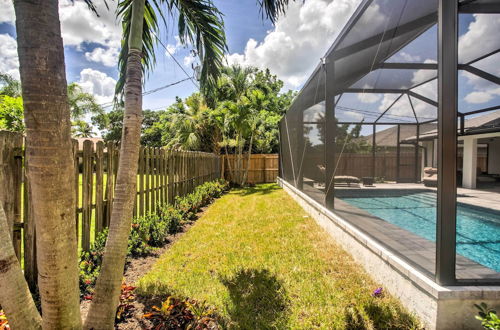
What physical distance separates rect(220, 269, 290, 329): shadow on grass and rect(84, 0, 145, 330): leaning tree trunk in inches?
42.7

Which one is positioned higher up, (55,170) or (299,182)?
(55,170)

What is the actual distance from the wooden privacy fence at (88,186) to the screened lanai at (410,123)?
269 centimetres

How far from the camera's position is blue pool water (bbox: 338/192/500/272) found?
281 cm

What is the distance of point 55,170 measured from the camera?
113cm

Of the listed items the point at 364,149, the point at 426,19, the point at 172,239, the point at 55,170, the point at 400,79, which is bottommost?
the point at 172,239

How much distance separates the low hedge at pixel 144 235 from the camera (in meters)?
2.66

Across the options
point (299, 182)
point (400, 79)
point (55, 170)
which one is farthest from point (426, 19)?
point (299, 182)

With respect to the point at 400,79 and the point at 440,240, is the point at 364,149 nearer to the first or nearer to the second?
the point at 400,79

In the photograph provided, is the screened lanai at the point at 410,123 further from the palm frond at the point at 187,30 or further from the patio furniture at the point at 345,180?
the palm frond at the point at 187,30

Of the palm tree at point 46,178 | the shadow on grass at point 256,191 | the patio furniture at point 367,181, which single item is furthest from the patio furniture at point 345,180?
the shadow on grass at point 256,191

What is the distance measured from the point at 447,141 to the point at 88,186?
3860mm

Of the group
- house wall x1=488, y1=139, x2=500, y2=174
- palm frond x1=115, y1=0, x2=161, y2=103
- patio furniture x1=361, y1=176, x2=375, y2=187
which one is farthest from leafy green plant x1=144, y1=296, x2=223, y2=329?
house wall x1=488, y1=139, x2=500, y2=174

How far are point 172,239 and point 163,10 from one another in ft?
11.6

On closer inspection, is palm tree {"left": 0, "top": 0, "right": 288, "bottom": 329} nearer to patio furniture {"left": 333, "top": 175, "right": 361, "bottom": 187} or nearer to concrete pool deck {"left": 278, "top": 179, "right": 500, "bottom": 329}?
concrete pool deck {"left": 278, "top": 179, "right": 500, "bottom": 329}
